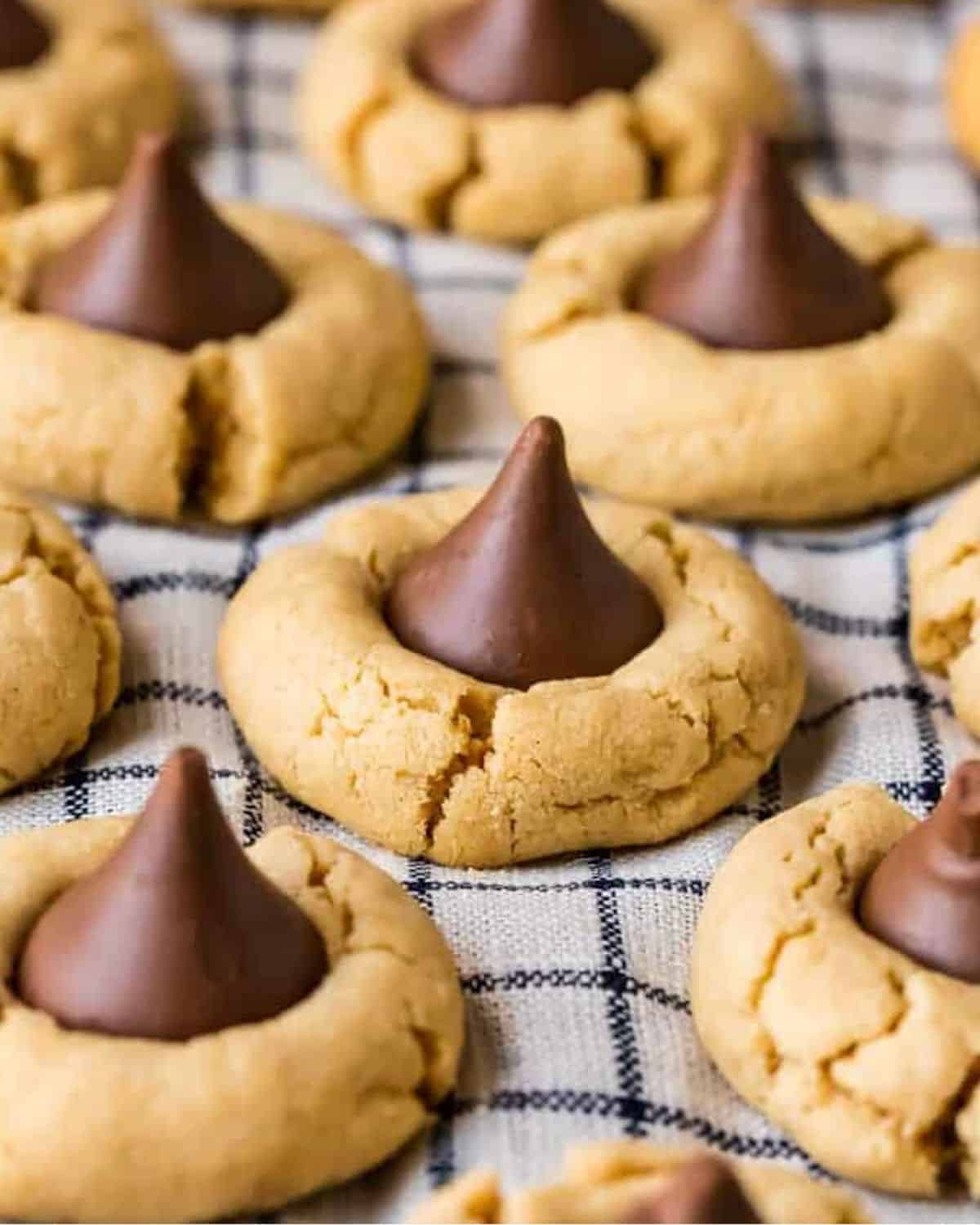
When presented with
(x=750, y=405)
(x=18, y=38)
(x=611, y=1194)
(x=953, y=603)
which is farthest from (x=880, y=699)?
(x=18, y=38)

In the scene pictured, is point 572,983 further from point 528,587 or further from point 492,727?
point 528,587

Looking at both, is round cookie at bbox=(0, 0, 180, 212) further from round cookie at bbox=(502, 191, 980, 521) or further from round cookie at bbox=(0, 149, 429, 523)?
round cookie at bbox=(502, 191, 980, 521)

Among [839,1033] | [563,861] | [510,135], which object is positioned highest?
[510,135]

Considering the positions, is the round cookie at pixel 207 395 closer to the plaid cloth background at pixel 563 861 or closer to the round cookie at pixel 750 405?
the plaid cloth background at pixel 563 861

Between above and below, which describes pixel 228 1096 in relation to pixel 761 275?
below

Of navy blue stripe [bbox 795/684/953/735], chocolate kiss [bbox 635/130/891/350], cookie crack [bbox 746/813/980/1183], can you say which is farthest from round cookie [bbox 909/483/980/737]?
cookie crack [bbox 746/813/980/1183]

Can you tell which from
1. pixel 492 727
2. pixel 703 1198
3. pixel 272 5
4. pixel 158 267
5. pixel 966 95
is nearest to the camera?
pixel 703 1198

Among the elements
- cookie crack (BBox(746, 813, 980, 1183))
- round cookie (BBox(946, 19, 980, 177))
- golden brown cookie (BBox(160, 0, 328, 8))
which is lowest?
cookie crack (BBox(746, 813, 980, 1183))
